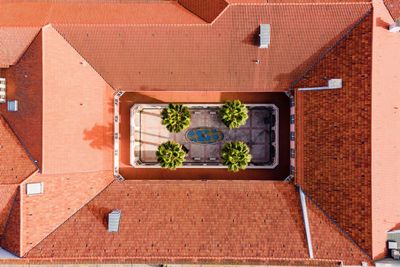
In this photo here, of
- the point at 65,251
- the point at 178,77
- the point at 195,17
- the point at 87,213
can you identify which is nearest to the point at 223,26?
the point at 195,17

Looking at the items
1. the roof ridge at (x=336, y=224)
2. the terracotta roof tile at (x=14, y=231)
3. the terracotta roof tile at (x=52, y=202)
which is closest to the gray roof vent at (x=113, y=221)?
the terracotta roof tile at (x=52, y=202)

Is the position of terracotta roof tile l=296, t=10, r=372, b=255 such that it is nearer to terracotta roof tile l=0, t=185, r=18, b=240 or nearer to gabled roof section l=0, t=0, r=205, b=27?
gabled roof section l=0, t=0, r=205, b=27

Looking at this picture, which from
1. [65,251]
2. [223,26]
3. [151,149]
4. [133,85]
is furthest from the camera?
[151,149]

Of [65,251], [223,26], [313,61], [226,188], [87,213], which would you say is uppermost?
[223,26]

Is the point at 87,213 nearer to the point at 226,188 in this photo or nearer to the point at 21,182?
the point at 21,182

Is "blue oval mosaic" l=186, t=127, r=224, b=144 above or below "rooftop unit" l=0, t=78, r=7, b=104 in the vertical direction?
below

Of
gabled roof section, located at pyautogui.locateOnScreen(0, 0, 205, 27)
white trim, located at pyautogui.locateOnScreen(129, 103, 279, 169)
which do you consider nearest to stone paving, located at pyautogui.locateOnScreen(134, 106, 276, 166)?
white trim, located at pyautogui.locateOnScreen(129, 103, 279, 169)
